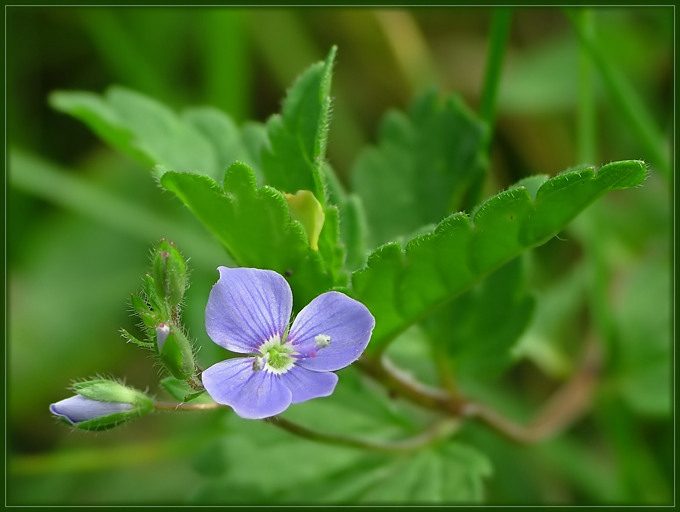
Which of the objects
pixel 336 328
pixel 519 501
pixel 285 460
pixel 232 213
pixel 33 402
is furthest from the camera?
pixel 33 402

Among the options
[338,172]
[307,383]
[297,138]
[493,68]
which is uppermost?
[338,172]

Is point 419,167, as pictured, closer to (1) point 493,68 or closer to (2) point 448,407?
(1) point 493,68

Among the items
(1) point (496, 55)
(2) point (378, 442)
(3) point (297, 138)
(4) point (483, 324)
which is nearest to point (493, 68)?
(1) point (496, 55)

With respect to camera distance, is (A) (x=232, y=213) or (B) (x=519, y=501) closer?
(A) (x=232, y=213)

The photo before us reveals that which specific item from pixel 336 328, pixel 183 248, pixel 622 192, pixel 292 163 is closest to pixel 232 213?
pixel 292 163

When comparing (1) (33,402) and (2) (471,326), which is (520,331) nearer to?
(2) (471,326)

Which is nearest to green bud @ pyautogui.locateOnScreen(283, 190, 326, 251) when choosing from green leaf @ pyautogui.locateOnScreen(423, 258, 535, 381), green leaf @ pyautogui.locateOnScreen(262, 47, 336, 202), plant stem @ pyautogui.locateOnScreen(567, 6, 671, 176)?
green leaf @ pyautogui.locateOnScreen(262, 47, 336, 202)
